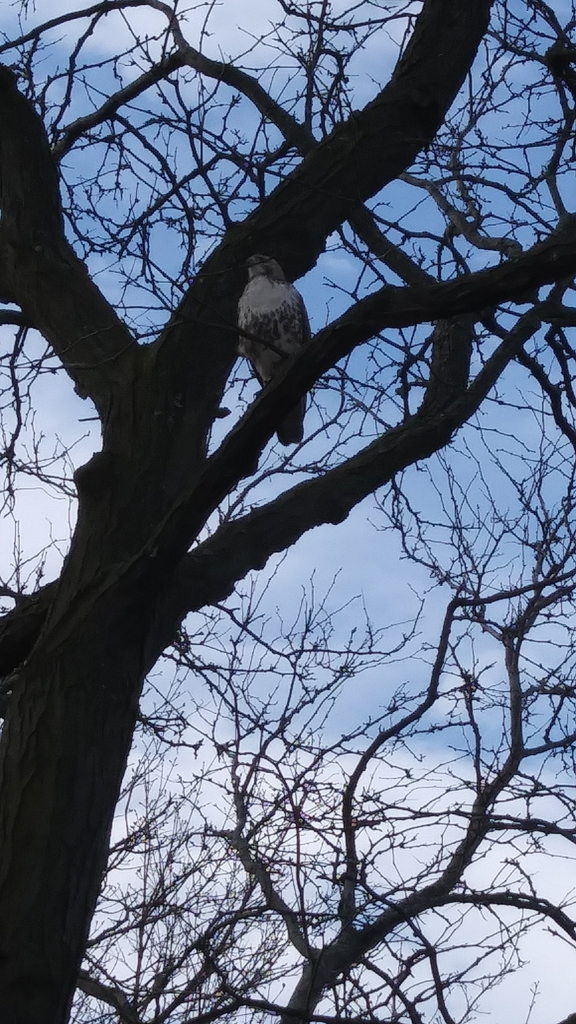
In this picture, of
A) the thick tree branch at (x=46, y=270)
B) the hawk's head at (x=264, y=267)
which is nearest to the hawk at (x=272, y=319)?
the hawk's head at (x=264, y=267)

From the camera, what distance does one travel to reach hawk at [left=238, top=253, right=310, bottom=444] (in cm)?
392

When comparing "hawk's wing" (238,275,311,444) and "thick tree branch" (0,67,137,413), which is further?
"hawk's wing" (238,275,311,444)

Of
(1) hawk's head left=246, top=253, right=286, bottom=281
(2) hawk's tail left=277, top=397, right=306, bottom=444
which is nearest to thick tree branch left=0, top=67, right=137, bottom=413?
(1) hawk's head left=246, top=253, right=286, bottom=281

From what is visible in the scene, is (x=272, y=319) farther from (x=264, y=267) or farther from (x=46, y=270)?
(x=46, y=270)

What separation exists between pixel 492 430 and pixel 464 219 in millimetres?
1097

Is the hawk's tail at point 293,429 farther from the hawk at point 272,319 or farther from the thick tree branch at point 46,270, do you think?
the thick tree branch at point 46,270

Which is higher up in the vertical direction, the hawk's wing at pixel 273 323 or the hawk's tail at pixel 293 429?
the hawk's wing at pixel 273 323

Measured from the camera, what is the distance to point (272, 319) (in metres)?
4.30

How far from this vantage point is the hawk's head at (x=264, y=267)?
3615 millimetres

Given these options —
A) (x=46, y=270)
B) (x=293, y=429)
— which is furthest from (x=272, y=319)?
(x=46, y=270)

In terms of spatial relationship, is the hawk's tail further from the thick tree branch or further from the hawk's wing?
the thick tree branch

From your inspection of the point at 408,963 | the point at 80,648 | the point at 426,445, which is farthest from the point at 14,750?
the point at 426,445

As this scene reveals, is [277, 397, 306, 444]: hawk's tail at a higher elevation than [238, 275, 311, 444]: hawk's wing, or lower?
lower

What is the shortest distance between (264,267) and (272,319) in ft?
1.67
